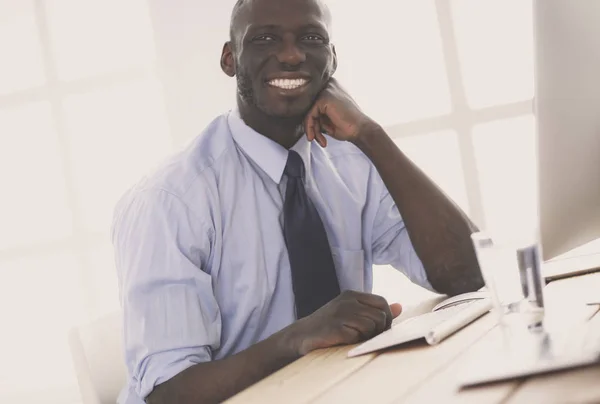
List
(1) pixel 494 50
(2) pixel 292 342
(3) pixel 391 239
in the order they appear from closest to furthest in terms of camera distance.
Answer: (2) pixel 292 342, (3) pixel 391 239, (1) pixel 494 50

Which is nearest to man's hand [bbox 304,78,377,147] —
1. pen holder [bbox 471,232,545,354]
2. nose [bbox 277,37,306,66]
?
nose [bbox 277,37,306,66]

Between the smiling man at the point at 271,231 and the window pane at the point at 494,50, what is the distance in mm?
1302

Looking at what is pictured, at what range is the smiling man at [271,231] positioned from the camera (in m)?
1.34

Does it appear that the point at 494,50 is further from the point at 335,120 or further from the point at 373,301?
the point at 373,301

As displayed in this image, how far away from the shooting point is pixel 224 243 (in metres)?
1.61

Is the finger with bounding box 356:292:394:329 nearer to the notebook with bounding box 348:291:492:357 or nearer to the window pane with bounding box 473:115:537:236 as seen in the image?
the notebook with bounding box 348:291:492:357

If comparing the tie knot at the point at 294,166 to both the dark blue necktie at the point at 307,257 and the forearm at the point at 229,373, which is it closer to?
the dark blue necktie at the point at 307,257

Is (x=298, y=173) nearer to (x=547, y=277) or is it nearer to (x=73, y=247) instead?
(x=547, y=277)

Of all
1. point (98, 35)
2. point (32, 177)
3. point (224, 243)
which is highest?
point (98, 35)

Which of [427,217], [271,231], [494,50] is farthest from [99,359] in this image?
[494,50]

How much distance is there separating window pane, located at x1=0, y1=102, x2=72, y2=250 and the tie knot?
199 centimetres

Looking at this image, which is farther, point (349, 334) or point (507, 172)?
point (507, 172)

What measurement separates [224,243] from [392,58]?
1.79 metres

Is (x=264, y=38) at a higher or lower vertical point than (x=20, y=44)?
lower
